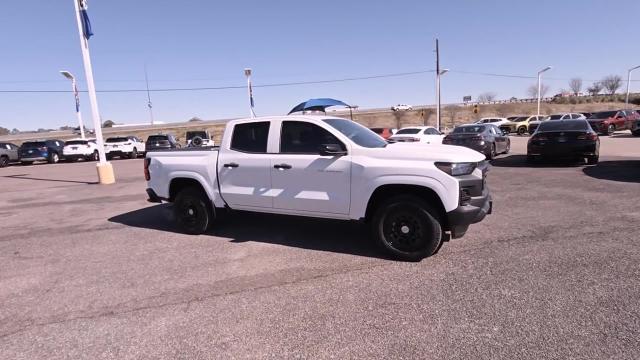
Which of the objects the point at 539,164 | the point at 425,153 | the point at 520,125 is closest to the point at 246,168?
the point at 425,153

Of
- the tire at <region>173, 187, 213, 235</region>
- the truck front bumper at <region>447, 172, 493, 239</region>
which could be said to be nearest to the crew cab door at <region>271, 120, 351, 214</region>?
the truck front bumper at <region>447, 172, 493, 239</region>

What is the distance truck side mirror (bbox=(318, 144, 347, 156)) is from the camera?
487 cm

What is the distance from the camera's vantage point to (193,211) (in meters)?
6.37

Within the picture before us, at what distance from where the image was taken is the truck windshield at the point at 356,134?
5.21 m

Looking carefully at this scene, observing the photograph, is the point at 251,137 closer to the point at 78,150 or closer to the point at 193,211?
the point at 193,211

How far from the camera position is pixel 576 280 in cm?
395

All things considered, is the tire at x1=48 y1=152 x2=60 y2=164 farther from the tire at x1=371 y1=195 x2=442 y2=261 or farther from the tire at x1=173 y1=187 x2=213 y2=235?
the tire at x1=371 y1=195 x2=442 y2=261

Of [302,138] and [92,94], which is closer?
[302,138]

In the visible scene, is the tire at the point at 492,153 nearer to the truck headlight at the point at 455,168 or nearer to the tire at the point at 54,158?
the truck headlight at the point at 455,168

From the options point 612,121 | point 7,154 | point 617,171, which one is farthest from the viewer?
point 612,121

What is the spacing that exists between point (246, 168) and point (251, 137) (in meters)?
0.48

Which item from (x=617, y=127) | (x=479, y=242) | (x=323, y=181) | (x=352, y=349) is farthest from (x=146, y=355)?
(x=617, y=127)

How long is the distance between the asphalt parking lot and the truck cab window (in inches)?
53.6

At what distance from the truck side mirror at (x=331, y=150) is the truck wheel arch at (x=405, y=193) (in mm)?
660
